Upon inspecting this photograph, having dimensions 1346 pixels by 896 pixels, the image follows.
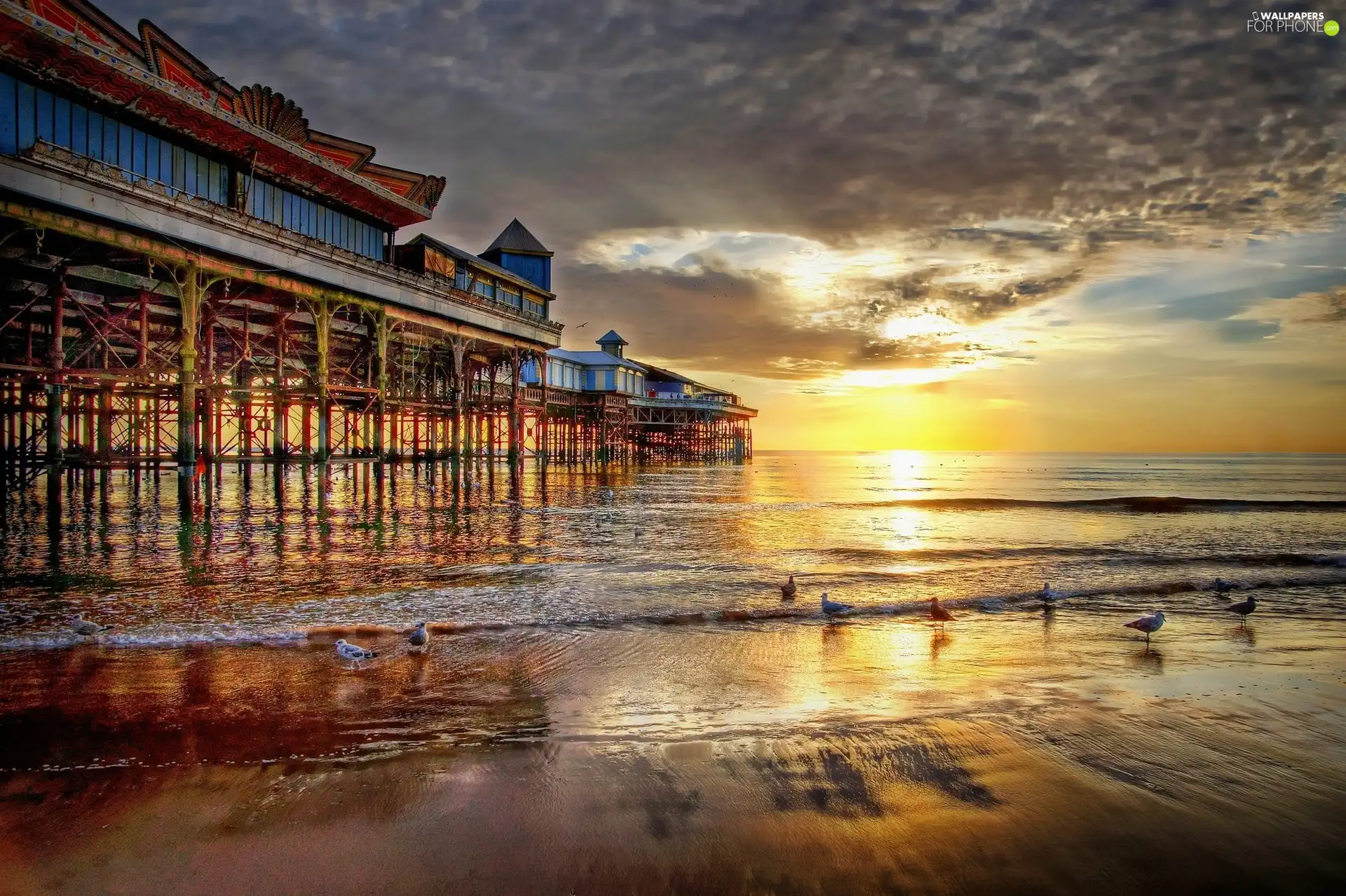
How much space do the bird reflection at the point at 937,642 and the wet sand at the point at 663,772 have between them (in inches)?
14.7

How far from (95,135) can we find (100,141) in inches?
7.8

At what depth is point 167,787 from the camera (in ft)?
14.3

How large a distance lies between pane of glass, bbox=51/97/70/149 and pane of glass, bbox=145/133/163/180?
247 cm

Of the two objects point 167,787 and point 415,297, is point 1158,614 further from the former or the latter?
point 415,297

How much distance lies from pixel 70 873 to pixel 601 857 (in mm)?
2598

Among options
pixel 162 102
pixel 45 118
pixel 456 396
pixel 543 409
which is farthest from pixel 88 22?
pixel 543 409

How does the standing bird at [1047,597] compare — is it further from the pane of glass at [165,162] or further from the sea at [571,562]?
the pane of glass at [165,162]

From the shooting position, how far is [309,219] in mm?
27969

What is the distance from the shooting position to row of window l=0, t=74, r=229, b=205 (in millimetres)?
16922

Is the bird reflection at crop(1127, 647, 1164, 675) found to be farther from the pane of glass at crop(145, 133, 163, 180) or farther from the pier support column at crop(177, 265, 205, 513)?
the pane of glass at crop(145, 133, 163, 180)

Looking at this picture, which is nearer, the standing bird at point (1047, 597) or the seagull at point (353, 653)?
the seagull at point (353, 653)

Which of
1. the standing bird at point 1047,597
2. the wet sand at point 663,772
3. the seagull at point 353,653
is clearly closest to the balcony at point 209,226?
the wet sand at point 663,772

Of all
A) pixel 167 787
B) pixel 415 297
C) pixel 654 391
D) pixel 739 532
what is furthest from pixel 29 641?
pixel 654 391

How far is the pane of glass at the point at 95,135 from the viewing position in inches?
750
